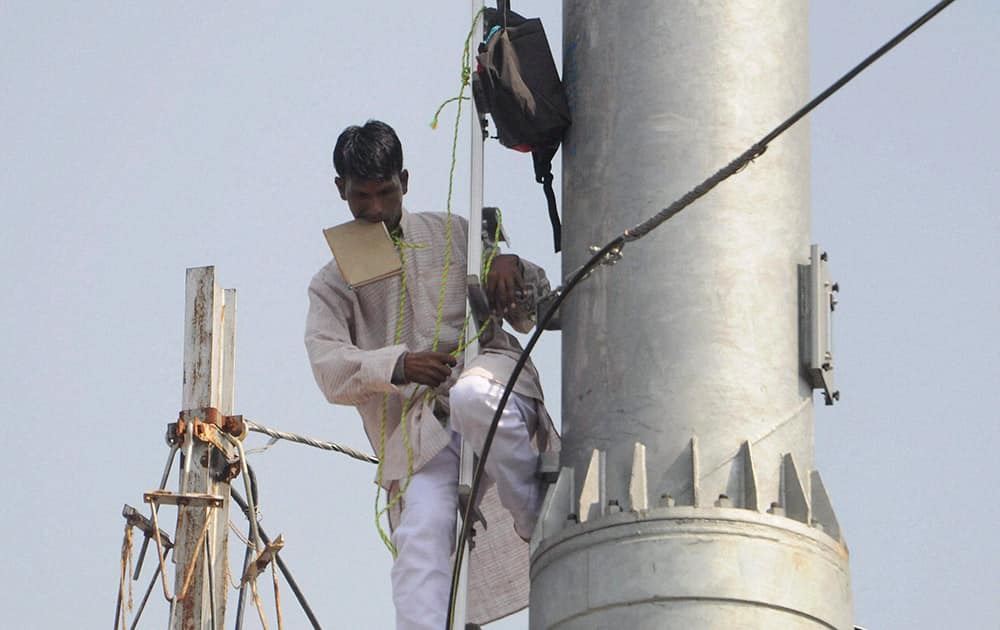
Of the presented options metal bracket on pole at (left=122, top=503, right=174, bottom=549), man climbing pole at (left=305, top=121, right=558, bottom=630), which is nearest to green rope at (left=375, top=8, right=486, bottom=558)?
man climbing pole at (left=305, top=121, right=558, bottom=630)

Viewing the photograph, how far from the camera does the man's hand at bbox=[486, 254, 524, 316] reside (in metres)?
7.17

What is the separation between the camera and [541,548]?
20.0ft

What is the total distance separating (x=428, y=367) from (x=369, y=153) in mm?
1054

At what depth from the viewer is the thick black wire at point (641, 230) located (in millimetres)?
5395

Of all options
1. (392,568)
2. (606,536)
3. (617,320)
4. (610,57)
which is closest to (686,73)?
(610,57)

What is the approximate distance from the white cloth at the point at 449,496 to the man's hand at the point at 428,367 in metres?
0.24

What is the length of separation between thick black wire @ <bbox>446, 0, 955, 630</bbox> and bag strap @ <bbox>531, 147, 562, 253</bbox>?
23.2 inches

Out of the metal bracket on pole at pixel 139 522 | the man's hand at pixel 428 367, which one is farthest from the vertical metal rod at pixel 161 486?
the man's hand at pixel 428 367

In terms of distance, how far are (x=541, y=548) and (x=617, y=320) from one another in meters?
0.73

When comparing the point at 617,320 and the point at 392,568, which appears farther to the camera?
the point at 392,568

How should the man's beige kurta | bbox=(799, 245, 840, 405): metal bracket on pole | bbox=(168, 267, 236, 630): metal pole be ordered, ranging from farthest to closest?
bbox=(168, 267, 236, 630): metal pole < the man's beige kurta < bbox=(799, 245, 840, 405): metal bracket on pole

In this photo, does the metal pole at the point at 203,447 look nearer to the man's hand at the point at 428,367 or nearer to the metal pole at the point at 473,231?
the man's hand at the point at 428,367

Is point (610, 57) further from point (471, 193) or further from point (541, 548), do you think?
point (541, 548)

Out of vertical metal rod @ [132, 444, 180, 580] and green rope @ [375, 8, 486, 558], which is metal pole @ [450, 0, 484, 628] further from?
vertical metal rod @ [132, 444, 180, 580]
